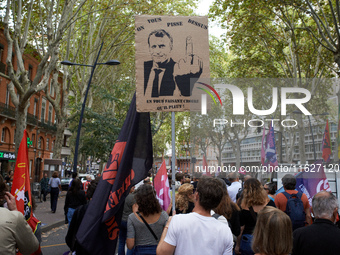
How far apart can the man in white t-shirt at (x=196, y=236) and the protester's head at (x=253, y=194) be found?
2.05m

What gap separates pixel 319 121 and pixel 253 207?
8.48ft

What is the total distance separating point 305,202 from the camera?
5.89 m

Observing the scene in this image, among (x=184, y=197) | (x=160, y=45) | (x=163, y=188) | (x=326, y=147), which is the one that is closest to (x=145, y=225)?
(x=184, y=197)

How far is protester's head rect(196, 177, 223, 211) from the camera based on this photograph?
3018 millimetres

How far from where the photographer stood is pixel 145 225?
4363 mm

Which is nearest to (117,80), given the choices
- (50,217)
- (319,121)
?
(50,217)

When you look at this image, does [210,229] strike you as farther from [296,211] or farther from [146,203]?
[296,211]

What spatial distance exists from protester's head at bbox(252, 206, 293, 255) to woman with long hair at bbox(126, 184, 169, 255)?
180cm

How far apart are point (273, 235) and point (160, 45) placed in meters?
2.86

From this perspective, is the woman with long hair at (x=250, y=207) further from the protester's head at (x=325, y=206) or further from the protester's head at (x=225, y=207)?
the protester's head at (x=325, y=206)

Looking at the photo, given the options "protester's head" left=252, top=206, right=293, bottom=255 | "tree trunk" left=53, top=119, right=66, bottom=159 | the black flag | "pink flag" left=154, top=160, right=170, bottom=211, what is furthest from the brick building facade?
"protester's head" left=252, top=206, right=293, bottom=255

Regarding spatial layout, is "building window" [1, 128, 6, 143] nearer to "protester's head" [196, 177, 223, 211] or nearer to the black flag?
the black flag

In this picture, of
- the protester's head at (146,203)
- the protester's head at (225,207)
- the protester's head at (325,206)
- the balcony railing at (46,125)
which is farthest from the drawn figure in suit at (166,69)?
the balcony railing at (46,125)

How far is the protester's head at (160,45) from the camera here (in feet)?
15.6
